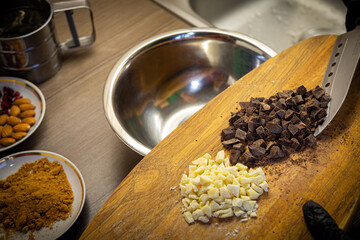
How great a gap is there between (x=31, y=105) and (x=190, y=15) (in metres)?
0.75

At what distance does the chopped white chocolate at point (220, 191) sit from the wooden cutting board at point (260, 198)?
2 centimetres

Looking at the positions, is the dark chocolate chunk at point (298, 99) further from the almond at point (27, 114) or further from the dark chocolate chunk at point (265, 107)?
the almond at point (27, 114)

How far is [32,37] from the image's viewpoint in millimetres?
1034

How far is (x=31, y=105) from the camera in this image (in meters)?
1.06

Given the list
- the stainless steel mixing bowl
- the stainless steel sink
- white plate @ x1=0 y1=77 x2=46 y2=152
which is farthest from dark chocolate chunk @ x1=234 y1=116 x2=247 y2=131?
the stainless steel sink

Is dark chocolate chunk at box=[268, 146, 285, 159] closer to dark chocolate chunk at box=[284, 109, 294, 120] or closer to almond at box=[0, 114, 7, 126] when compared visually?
dark chocolate chunk at box=[284, 109, 294, 120]

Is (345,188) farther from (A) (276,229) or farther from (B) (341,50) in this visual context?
(B) (341,50)

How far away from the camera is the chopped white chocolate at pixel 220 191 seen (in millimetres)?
701

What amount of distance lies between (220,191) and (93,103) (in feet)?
2.12

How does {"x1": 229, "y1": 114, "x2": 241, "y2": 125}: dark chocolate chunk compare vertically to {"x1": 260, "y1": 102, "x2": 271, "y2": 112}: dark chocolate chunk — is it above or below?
below

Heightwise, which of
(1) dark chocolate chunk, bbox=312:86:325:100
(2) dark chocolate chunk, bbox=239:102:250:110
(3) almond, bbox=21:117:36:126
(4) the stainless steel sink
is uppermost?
(1) dark chocolate chunk, bbox=312:86:325:100

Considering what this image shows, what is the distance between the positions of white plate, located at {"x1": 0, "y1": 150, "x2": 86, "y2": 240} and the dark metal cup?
363 mm

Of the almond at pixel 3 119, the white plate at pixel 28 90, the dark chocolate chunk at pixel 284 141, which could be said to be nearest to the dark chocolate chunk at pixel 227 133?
the dark chocolate chunk at pixel 284 141

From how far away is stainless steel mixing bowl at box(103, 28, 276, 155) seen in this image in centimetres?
103
